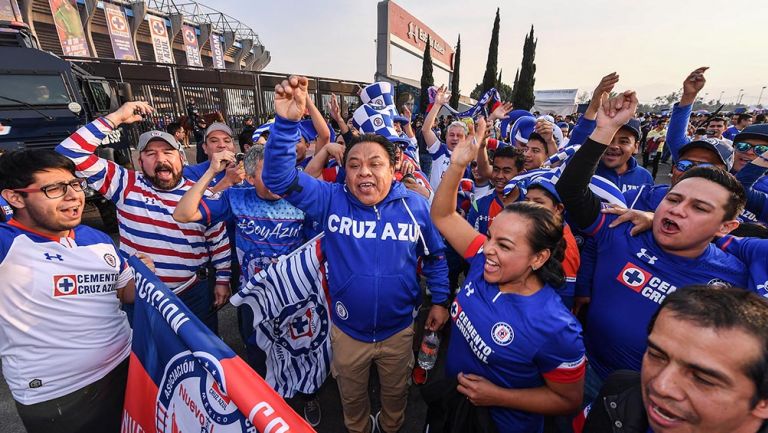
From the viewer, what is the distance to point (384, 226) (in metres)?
2.08

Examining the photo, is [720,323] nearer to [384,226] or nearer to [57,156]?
[384,226]

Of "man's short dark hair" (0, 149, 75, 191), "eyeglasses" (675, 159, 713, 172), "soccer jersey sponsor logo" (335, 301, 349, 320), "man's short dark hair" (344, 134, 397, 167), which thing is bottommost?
"soccer jersey sponsor logo" (335, 301, 349, 320)

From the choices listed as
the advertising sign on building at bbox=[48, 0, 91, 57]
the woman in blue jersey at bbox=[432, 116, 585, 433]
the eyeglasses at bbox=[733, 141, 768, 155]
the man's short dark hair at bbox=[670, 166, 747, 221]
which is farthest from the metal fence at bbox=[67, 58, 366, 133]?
the eyeglasses at bbox=[733, 141, 768, 155]

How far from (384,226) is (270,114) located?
20.9 meters

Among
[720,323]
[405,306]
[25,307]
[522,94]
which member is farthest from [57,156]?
[522,94]

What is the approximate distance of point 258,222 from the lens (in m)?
2.56

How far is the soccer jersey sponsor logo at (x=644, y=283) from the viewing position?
1.69 metres

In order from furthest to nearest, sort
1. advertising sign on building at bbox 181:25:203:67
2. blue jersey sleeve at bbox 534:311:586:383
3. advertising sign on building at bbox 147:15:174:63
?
advertising sign on building at bbox 181:25:203:67, advertising sign on building at bbox 147:15:174:63, blue jersey sleeve at bbox 534:311:586:383

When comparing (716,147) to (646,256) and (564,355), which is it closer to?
(646,256)

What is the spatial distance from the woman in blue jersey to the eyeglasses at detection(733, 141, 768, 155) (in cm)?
297

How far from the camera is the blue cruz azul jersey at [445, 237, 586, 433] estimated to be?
1.43 meters

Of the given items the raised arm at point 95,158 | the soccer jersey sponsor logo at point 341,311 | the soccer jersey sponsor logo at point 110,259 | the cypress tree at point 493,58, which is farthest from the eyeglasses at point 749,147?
the cypress tree at point 493,58

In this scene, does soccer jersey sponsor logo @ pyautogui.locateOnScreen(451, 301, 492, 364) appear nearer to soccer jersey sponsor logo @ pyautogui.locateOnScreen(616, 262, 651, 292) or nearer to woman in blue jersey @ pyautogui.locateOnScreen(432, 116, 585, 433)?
woman in blue jersey @ pyautogui.locateOnScreen(432, 116, 585, 433)

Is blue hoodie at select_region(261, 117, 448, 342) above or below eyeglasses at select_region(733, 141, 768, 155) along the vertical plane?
below
